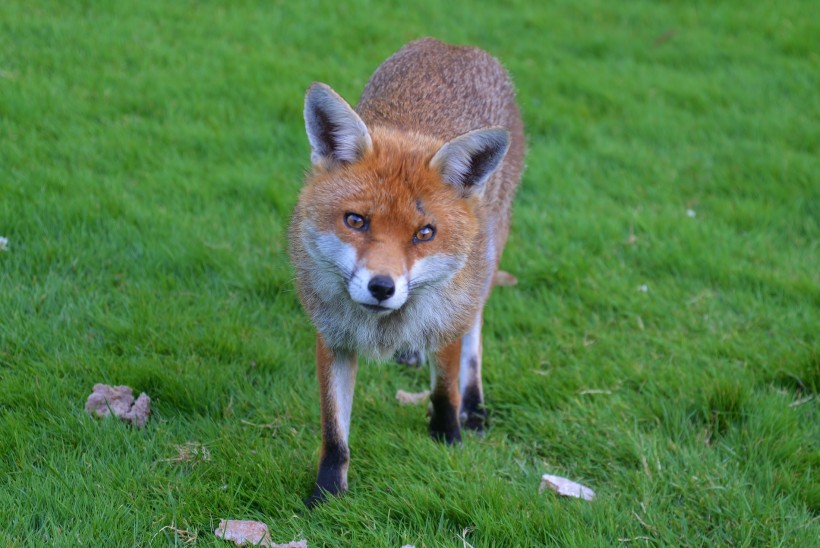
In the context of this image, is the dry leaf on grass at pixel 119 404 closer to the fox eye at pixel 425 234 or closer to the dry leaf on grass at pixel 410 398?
the dry leaf on grass at pixel 410 398

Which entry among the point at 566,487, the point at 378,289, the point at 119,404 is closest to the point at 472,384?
the point at 566,487

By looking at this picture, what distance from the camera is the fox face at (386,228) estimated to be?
3684 mm

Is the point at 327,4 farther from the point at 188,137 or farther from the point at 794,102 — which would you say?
the point at 794,102

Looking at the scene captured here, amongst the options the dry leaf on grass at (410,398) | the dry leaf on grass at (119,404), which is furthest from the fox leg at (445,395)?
the dry leaf on grass at (119,404)

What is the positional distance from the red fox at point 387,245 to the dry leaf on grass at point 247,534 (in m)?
0.34

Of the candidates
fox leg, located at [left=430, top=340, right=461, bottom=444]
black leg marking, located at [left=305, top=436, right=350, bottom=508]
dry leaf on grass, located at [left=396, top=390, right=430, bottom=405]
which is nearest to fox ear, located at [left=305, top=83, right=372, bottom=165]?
fox leg, located at [left=430, top=340, right=461, bottom=444]

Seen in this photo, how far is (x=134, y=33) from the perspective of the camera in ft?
27.6

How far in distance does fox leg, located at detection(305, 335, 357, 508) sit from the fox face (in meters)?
0.14

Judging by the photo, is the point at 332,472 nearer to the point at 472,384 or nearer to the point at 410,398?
the point at 410,398

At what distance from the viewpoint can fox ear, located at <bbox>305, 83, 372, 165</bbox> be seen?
3.92 meters

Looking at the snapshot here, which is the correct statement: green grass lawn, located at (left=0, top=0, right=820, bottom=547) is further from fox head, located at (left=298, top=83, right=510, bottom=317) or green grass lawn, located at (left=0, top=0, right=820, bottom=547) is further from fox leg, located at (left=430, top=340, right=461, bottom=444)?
fox head, located at (left=298, top=83, right=510, bottom=317)

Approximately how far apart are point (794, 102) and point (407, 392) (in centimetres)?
623

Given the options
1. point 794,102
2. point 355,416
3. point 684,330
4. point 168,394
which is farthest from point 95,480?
point 794,102

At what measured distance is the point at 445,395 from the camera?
4605mm
